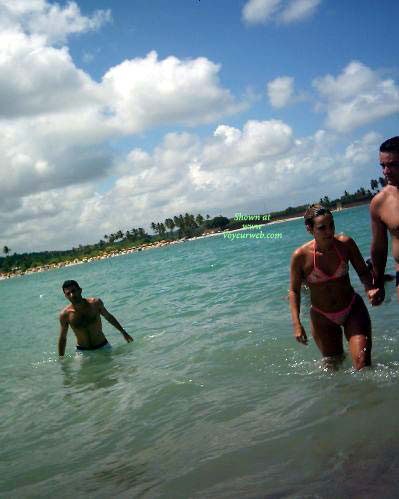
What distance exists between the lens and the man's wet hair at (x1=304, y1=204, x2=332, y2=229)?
4746 mm

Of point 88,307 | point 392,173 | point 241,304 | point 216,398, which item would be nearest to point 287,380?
point 216,398

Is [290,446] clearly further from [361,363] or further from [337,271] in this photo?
[337,271]

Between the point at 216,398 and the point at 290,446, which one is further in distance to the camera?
the point at 216,398

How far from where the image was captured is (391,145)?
3820 mm

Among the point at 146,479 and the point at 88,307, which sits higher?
the point at 88,307

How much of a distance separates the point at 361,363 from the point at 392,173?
2133mm

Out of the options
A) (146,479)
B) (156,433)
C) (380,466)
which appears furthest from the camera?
(156,433)

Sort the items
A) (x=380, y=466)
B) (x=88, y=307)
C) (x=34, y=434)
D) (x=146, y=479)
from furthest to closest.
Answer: (x=88, y=307), (x=34, y=434), (x=146, y=479), (x=380, y=466)

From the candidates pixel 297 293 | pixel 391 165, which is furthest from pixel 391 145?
pixel 297 293

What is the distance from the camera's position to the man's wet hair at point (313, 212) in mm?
4746

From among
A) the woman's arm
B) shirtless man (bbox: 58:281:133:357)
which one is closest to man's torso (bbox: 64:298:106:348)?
shirtless man (bbox: 58:281:133:357)

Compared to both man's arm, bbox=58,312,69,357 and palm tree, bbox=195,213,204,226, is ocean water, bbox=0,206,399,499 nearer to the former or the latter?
man's arm, bbox=58,312,69,357

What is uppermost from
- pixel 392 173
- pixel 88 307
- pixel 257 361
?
pixel 392 173

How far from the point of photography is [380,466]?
10.1 ft
